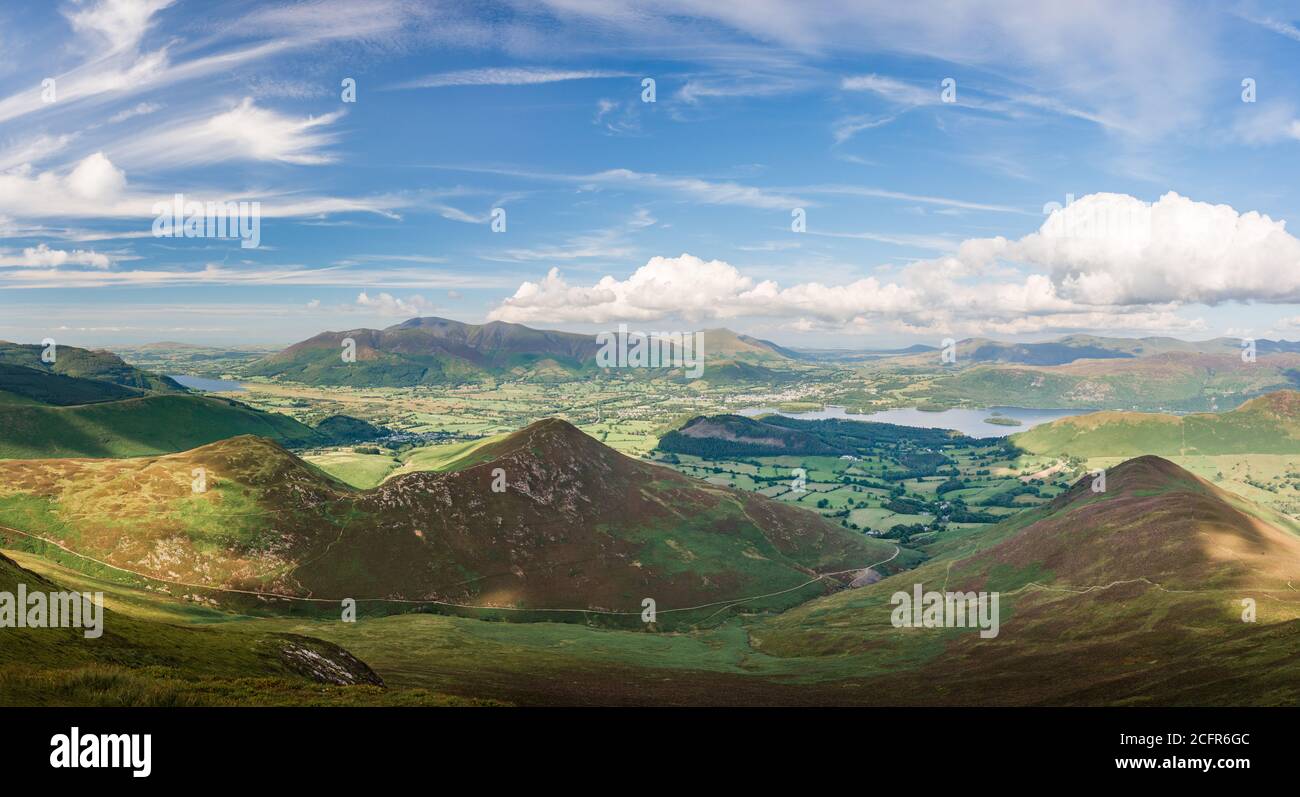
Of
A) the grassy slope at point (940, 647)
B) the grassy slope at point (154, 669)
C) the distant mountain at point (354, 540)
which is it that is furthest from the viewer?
the distant mountain at point (354, 540)

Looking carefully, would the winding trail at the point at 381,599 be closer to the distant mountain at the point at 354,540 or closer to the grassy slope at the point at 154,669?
the distant mountain at the point at 354,540

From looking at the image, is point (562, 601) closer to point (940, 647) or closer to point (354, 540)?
point (354, 540)

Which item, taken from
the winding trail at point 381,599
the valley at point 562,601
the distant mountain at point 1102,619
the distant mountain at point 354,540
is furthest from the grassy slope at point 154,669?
the distant mountain at point 354,540

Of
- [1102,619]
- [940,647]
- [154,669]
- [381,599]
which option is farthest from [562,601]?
[154,669]

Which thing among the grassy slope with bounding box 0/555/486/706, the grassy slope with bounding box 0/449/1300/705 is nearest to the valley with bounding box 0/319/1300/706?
the grassy slope with bounding box 0/555/486/706
